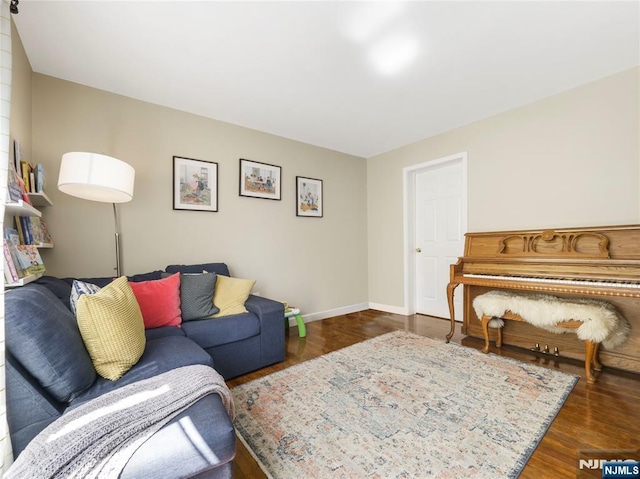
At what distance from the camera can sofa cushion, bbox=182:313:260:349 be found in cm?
211

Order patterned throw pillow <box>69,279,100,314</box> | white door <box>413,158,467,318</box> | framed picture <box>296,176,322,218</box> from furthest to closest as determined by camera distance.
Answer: framed picture <box>296,176,322,218</box>, white door <box>413,158,467,318</box>, patterned throw pillow <box>69,279,100,314</box>

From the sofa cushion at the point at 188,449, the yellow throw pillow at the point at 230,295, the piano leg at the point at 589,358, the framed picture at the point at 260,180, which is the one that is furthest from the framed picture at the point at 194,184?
the piano leg at the point at 589,358

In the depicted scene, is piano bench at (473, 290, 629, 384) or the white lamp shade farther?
piano bench at (473, 290, 629, 384)

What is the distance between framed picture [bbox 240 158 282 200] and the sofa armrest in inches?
56.6

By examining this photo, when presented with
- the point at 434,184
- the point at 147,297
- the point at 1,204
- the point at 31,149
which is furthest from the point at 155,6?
the point at 434,184

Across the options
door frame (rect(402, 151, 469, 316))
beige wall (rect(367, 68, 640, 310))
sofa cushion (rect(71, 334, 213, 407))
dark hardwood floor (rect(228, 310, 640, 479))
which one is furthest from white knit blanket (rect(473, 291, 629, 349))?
sofa cushion (rect(71, 334, 213, 407))

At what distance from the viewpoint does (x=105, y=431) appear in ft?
3.00

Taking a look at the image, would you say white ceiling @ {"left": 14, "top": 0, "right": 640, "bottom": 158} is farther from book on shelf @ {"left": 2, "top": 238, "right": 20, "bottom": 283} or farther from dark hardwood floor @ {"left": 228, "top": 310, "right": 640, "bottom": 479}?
dark hardwood floor @ {"left": 228, "top": 310, "right": 640, "bottom": 479}

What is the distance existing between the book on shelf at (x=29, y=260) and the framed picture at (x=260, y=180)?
185 cm

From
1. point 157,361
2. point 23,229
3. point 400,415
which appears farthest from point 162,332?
point 400,415

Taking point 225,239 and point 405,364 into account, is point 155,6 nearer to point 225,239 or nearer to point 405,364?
point 225,239

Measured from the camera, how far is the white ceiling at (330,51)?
1690mm

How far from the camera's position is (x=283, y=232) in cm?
365

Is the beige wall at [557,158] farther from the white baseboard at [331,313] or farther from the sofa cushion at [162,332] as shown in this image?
the sofa cushion at [162,332]
